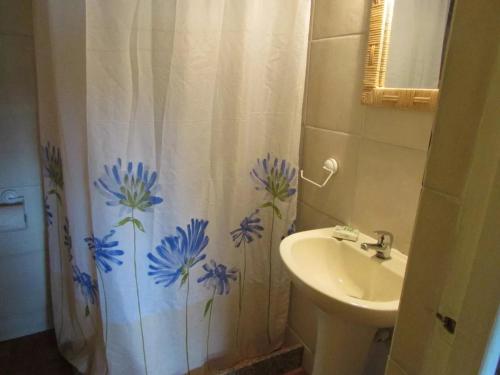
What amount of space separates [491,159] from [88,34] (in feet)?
3.54

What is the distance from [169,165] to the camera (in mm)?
1211

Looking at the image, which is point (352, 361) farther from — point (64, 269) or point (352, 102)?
point (64, 269)

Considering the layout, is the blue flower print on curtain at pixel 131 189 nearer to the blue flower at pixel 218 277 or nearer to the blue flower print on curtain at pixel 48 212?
the blue flower at pixel 218 277

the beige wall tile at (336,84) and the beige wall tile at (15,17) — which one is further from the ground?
the beige wall tile at (15,17)

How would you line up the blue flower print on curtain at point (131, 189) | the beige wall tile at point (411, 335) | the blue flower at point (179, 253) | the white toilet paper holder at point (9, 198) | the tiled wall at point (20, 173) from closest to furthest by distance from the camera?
the beige wall tile at point (411, 335) < the blue flower print on curtain at point (131, 189) < the blue flower at point (179, 253) < the tiled wall at point (20, 173) < the white toilet paper holder at point (9, 198)

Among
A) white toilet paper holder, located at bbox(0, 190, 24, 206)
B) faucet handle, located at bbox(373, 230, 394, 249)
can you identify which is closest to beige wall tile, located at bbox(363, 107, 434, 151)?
faucet handle, located at bbox(373, 230, 394, 249)

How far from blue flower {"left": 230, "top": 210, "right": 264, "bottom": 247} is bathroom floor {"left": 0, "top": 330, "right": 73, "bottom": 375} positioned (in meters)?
1.10

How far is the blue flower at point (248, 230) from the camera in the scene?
4.75 feet

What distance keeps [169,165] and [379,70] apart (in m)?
0.77

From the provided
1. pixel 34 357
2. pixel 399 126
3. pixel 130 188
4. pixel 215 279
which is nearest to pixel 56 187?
pixel 130 188

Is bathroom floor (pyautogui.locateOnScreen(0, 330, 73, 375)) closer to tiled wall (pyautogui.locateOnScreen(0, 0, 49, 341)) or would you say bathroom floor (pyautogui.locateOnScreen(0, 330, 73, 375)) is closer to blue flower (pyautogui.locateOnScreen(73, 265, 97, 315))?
tiled wall (pyautogui.locateOnScreen(0, 0, 49, 341))

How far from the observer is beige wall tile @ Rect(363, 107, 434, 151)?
3.31 feet

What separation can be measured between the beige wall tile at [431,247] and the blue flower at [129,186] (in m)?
0.93

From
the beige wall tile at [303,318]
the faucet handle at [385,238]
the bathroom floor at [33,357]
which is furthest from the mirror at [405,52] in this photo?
the bathroom floor at [33,357]
